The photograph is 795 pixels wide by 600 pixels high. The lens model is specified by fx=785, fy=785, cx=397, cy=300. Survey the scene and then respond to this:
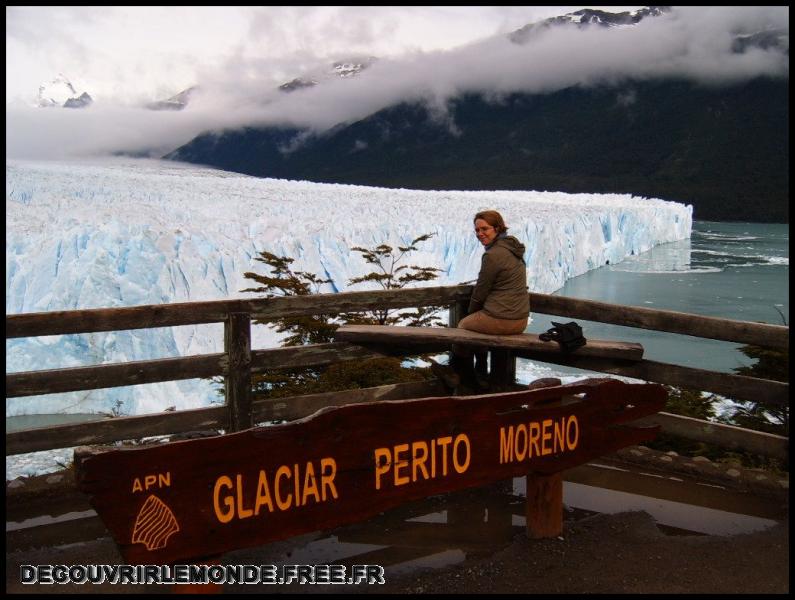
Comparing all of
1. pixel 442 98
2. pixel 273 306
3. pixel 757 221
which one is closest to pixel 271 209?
pixel 273 306

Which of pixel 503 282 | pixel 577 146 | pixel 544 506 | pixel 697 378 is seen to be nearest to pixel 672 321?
pixel 697 378

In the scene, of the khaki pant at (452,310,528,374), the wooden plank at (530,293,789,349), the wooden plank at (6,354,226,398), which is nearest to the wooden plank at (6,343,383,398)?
the wooden plank at (6,354,226,398)

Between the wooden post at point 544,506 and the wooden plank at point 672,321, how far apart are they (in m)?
1.07

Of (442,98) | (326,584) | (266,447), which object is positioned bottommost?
(326,584)

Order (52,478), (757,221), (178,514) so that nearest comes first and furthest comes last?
(178,514) < (52,478) < (757,221)

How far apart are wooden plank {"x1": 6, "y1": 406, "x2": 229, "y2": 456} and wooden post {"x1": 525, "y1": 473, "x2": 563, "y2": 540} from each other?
1.58 m

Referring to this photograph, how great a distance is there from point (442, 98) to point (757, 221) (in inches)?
2888

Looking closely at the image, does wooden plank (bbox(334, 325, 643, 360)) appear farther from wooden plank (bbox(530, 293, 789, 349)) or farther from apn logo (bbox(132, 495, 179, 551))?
apn logo (bbox(132, 495, 179, 551))

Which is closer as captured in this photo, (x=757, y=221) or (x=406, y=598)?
(x=406, y=598)

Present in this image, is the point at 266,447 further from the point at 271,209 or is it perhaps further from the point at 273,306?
the point at 271,209

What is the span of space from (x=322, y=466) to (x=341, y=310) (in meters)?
1.75

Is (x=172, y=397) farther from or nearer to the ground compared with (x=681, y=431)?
nearer to the ground

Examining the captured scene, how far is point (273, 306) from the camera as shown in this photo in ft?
12.8

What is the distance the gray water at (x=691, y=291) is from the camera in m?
Answer: 17.8
